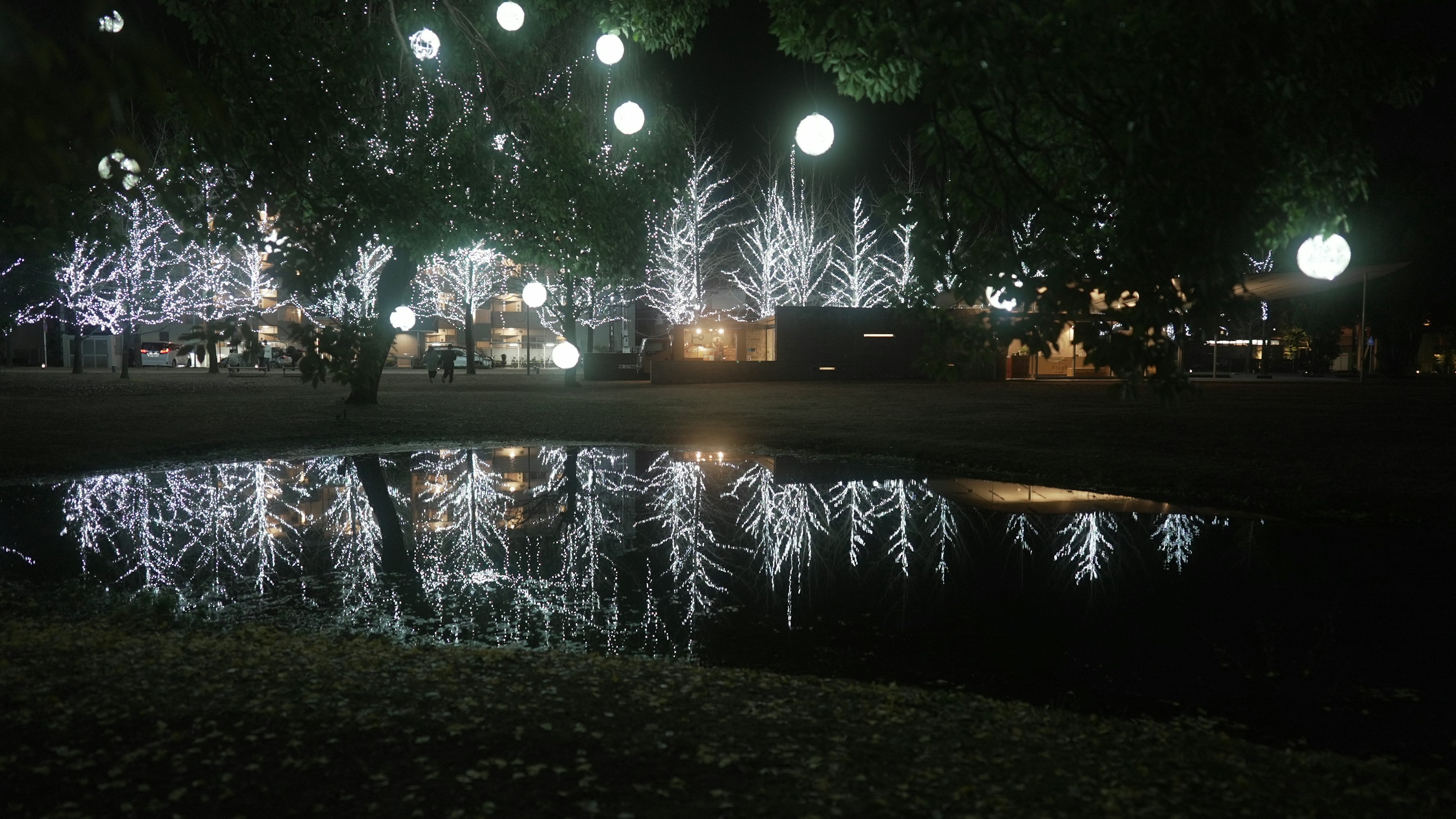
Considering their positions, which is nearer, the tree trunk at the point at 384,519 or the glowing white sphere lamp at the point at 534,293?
the tree trunk at the point at 384,519

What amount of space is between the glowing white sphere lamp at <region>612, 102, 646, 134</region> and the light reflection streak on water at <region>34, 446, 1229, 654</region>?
5.05m

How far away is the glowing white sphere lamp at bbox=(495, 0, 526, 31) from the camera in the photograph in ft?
35.8

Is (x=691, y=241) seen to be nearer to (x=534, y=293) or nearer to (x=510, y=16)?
(x=534, y=293)

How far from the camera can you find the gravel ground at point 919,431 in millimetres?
13352

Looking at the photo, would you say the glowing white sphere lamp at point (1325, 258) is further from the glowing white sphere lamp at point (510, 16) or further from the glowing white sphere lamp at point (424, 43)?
the glowing white sphere lamp at point (424, 43)

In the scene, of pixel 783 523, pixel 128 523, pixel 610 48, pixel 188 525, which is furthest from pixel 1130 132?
pixel 128 523

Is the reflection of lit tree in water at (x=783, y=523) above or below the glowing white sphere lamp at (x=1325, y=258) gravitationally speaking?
below

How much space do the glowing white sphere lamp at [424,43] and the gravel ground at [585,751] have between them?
20.9 feet

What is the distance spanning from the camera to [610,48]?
11055 mm

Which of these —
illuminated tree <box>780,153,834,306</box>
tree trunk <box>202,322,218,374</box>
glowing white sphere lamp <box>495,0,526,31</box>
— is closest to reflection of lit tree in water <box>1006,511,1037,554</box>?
tree trunk <box>202,322,218,374</box>

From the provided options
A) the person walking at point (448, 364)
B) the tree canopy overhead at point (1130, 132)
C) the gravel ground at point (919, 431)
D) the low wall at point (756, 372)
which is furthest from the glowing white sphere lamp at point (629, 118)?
the person walking at point (448, 364)

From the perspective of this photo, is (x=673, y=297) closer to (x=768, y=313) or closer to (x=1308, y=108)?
(x=768, y=313)

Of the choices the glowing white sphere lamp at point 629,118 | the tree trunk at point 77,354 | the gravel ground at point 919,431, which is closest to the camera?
the glowing white sphere lamp at point 629,118

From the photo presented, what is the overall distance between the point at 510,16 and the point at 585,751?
936 cm
